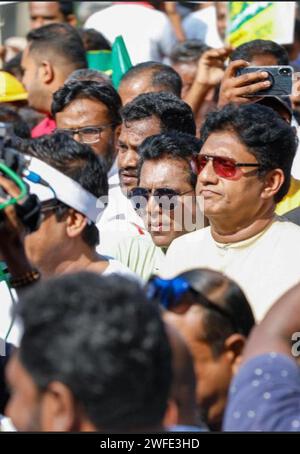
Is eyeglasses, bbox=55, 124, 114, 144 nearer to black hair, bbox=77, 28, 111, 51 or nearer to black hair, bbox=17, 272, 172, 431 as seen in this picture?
black hair, bbox=77, 28, 111, 51

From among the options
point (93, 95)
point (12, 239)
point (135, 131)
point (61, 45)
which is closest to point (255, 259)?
point (12, 239)

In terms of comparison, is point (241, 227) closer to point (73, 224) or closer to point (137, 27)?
point (73, 224)

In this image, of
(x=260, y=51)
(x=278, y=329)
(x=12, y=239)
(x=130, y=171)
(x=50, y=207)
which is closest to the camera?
(x=278, y=329)

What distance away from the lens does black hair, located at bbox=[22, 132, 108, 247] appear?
427 cm

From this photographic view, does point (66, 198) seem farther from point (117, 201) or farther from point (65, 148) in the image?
point (117, 201)

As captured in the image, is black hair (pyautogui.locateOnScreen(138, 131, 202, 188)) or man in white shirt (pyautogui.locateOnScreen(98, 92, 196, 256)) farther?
man in white shirt (pyautogui.locateOnScreen(98, 92, 196, 256))

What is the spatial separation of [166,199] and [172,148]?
239mm

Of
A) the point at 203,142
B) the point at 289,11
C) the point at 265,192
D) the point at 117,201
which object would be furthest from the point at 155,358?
the point at 289,11

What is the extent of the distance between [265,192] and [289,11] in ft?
10.5

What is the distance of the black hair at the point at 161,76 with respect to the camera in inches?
252

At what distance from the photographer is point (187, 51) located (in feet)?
26.8

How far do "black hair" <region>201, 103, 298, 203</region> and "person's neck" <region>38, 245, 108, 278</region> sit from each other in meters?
0.72

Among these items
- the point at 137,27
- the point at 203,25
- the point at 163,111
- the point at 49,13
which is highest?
the point at 163,111

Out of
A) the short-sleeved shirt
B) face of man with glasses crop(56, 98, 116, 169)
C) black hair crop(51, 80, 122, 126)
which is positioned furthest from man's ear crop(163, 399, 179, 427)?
black hair crop(51, 80, 122, 126)
